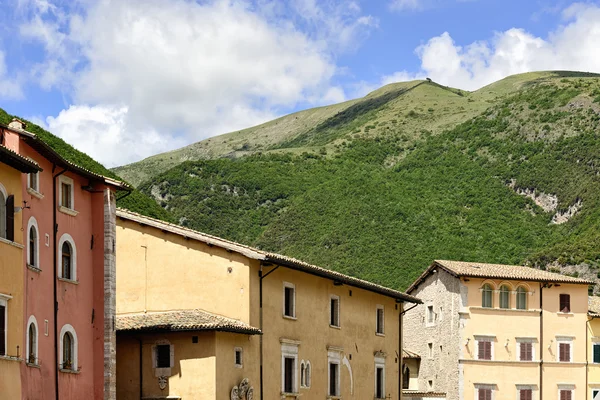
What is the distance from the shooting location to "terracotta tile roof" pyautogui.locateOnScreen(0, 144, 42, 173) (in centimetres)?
2769

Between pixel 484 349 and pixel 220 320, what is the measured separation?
111ft

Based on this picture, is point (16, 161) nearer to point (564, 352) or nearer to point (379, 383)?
point (379, 383)

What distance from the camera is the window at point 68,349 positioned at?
33.7m

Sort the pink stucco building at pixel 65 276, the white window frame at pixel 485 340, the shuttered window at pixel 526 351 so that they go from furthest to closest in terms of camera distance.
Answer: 1. the shuttered window at pixel 526 351
2. the white window frame at pixel 485 340
3. the pink stucco building at pixel 65 276

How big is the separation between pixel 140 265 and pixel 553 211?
86979 millimetres

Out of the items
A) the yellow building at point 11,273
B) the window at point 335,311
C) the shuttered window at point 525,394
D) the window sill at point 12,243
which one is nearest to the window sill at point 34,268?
the yellow building at point 11,273

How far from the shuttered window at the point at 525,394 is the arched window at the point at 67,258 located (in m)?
42.6

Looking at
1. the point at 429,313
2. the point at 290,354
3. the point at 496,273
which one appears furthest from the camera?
the point at 429,313

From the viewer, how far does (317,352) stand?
4872 cm

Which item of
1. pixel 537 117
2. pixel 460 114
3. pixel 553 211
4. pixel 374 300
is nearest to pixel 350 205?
pixel 553 211

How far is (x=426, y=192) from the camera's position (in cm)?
13425

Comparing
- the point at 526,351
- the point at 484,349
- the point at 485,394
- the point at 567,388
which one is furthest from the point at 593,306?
the point at 485,394

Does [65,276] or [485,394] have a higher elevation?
[65,276]

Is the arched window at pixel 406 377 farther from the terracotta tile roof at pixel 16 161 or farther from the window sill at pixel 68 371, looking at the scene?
the terracotta tile roof at pixel 16 161
